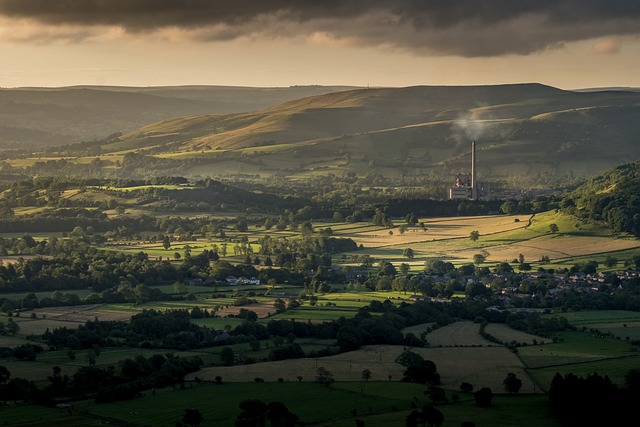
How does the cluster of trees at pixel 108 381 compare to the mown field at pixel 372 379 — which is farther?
the cluster of trees at pixel 108 381

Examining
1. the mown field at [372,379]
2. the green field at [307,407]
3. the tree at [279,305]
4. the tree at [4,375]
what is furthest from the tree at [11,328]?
the green field at [307,407]

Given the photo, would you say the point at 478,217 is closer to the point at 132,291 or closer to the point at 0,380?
the point at 132,291

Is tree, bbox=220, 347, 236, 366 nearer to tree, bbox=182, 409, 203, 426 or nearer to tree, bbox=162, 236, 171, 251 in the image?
tree, bbox=182, 409, 203, 426

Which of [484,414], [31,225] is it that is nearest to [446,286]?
[484,414]

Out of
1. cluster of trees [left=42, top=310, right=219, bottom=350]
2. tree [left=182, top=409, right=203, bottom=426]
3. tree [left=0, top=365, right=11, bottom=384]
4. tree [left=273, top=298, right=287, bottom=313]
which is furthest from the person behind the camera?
tree [left=273, top=298, right=287, bottom=313]

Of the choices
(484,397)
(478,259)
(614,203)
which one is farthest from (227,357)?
(614,203)

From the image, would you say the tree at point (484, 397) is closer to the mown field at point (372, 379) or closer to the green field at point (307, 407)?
the green field at point (307, 407)

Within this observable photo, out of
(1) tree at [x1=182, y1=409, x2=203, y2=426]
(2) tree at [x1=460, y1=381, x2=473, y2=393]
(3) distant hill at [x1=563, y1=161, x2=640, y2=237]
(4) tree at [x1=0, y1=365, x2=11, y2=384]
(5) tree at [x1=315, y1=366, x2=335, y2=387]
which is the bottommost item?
(2) tree at [x1=460, y1=381, x2=473, y2=393]

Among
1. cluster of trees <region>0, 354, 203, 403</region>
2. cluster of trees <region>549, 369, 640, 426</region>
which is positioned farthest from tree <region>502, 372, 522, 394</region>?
cluster of trees <region>0, 354, 203, 403</region>
